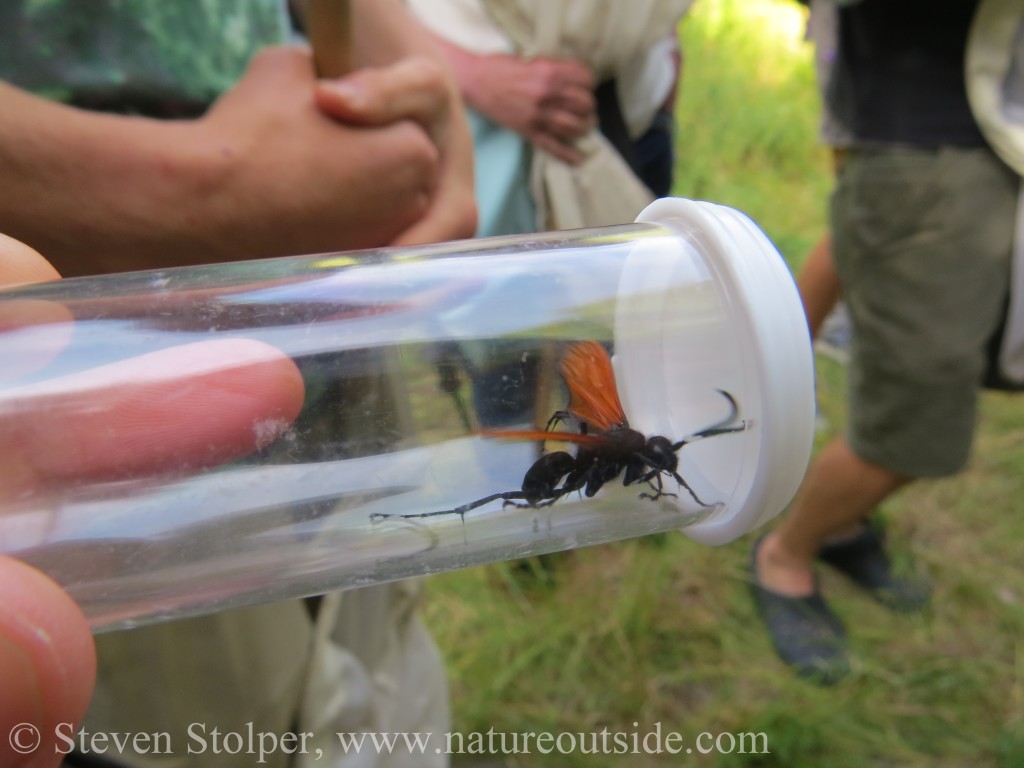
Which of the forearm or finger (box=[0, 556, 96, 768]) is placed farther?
the forearm

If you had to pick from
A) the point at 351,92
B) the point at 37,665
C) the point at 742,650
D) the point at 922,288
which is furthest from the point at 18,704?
the point at 742,650

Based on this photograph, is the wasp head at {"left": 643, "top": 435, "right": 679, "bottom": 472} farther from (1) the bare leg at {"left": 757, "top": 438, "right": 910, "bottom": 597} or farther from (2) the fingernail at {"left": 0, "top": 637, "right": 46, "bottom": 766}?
(1) the bare leg at {"left": 757, "top": 438, "right": 910, "bottom": 597}

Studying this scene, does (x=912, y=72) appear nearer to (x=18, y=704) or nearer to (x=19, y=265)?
(x=19, y=265)

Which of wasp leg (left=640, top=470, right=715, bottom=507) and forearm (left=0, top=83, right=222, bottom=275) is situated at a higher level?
forearm (left=0, top=83, right=222, bottom=275)

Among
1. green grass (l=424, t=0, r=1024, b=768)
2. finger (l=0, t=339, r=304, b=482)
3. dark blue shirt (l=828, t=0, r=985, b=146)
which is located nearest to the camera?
finger (l=0, t=339, r=304, b=482)

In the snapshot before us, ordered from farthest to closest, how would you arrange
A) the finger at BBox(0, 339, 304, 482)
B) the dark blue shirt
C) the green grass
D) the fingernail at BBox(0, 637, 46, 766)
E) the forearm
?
1. the green grass
2. the dark blue shirt
3. the forearm
4. the finger at BBox(0, 339, 304, 482)
5. the fingernail at BBox(0, 637, 46, 766)

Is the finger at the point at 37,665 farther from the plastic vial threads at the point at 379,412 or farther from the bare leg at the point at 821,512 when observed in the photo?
the bare leg at the point at 821,512

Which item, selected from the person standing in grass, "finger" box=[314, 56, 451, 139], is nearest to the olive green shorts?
the person standing in grass
